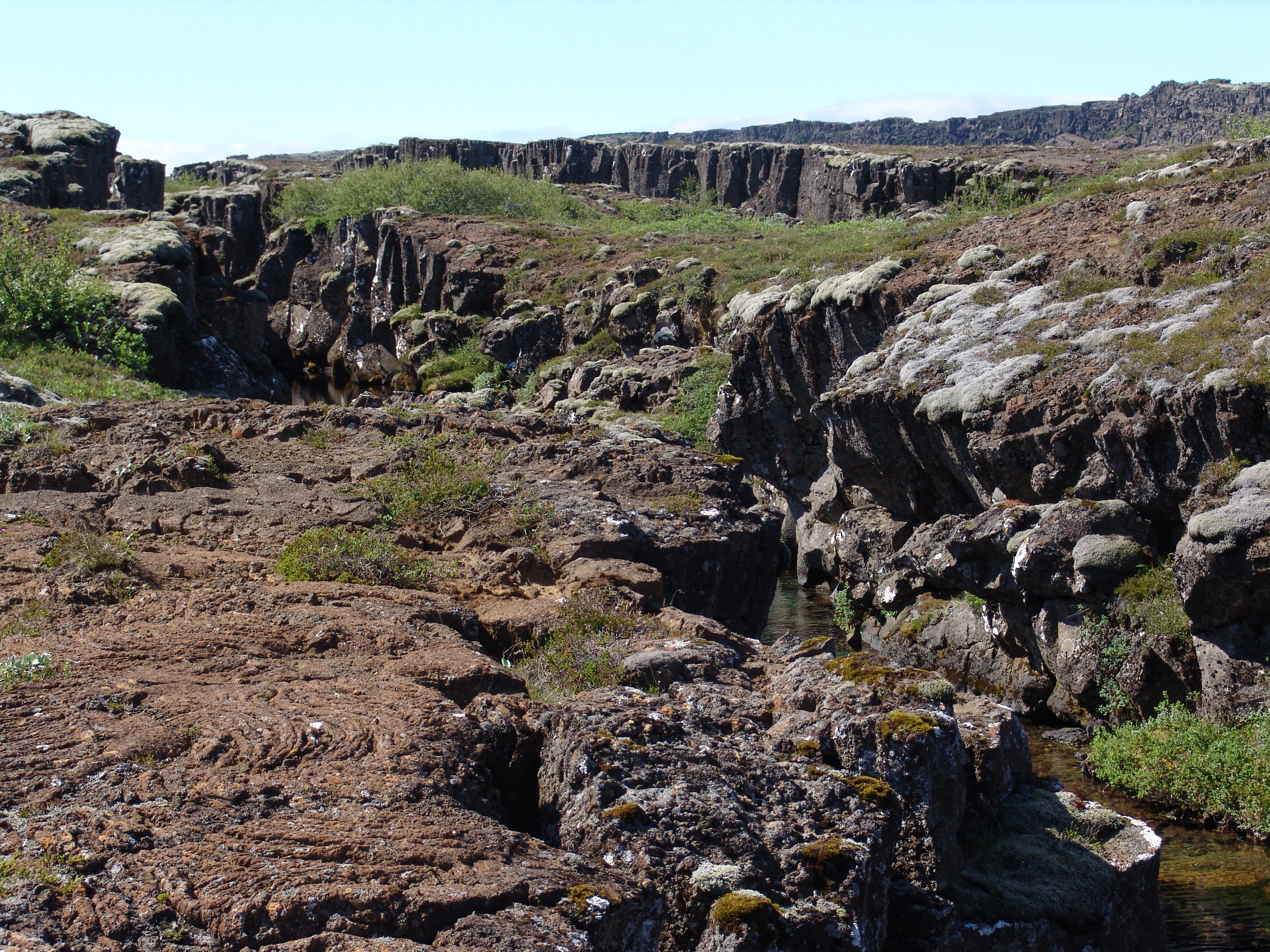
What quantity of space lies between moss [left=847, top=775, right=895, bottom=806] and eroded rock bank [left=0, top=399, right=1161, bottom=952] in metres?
0.02

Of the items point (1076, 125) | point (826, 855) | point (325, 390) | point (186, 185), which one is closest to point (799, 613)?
point (826, 855)

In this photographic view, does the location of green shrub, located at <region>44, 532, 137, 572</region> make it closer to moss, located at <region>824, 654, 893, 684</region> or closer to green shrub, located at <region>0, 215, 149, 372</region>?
moss, located at <region>824, 654, 893, 684</region>

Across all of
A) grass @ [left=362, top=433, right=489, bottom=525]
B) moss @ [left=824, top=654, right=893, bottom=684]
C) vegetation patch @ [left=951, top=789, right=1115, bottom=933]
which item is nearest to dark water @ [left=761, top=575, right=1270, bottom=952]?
vegetation patch @ [left=951, top=789, right=1115, bottom=933]

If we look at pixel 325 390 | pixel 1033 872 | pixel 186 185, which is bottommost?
pixel 325 390

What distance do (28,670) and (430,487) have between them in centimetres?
641

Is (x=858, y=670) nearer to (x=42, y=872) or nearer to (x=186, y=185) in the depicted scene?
(x=42, y=872)

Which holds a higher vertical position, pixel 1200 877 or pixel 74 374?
pixel 74 374

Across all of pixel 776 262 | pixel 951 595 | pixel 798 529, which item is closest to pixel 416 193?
pixel 776 262

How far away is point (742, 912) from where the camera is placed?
575cm

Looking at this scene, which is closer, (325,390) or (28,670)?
(28,670)

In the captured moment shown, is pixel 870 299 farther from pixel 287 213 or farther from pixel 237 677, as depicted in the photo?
pixel 287 213

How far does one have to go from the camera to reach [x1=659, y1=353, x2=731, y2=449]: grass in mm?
34312

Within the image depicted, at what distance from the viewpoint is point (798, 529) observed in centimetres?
2934

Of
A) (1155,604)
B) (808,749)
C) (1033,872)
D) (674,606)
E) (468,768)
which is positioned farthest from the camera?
(1155,604)
